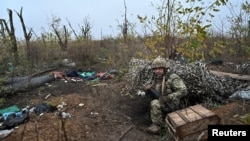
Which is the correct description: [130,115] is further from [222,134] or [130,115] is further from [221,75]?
[222,134]

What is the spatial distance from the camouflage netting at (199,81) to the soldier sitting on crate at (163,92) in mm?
803

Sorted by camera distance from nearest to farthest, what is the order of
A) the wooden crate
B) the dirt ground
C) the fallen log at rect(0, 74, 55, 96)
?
the wooden crate < the dirt ground < the fallen log at rect(0, 74, 55, 96)

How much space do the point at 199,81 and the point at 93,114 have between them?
2177 millimetres

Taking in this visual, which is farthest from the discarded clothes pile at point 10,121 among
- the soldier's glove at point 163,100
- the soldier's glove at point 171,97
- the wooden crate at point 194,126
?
the wooden crate at point 194,126

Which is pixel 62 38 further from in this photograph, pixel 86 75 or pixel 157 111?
pixel 157 111

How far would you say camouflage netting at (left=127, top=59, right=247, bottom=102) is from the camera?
648cm

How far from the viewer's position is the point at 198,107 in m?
4.45

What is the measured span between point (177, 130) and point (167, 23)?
374cm

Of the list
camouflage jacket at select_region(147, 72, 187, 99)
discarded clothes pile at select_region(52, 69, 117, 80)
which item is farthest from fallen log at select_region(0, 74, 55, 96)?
camouflage jacket at select_region(147, 72, 187, 99)

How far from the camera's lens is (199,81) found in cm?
648

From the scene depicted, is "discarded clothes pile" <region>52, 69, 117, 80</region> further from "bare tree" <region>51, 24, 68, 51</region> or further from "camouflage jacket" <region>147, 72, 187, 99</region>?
"bare tree" <region>51, 24, 68, 51</region>

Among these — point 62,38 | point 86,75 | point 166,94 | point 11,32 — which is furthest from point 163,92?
point 62,38

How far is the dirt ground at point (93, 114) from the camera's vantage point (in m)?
4.91

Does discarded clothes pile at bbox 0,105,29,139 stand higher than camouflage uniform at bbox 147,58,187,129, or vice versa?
camouflage uniform at bbox 147,58,187,129
